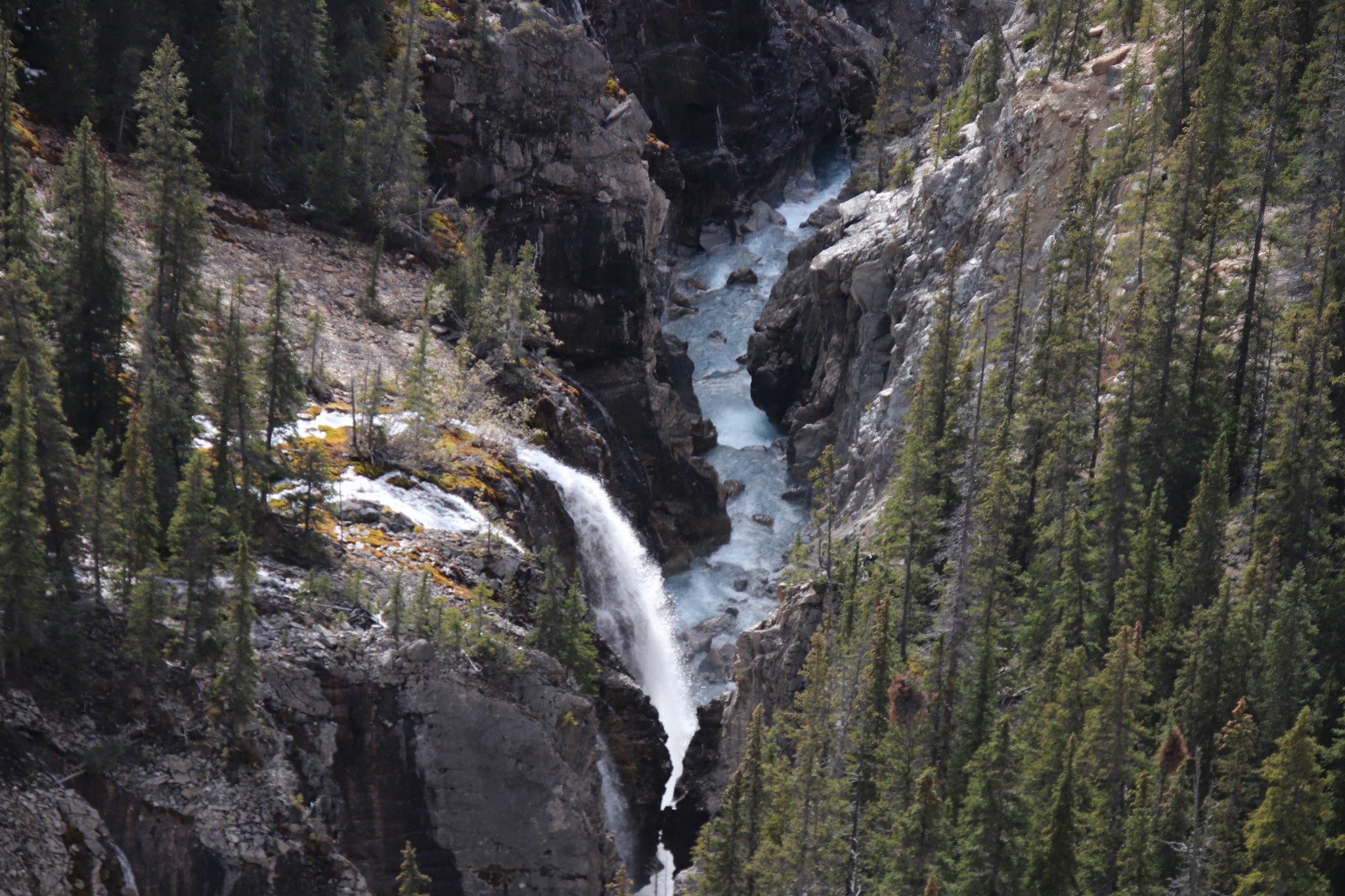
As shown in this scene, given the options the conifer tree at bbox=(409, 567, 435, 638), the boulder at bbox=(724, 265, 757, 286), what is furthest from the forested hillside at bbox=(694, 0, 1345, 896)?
the boulder at bbox=(724, 265, 757, 286)

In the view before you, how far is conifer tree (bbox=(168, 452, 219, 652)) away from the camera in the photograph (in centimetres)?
3459

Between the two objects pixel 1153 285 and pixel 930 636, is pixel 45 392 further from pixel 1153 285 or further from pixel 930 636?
pixel 1153 285

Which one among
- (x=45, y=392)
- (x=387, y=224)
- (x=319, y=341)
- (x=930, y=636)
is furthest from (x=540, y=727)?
(x=387, y=224)

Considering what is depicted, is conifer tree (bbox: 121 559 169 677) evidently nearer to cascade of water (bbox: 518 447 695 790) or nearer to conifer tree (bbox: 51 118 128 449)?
conifer tree (bbox: 51 118 128 449)

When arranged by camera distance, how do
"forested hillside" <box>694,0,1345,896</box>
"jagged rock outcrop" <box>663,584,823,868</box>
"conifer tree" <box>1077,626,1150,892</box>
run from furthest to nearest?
"jagged rock outcrop" <box>663,584,823,868</box>
"forested hillside" <box>694,0,1345,896</box>
"conifer tree" <box>1077,626,1150,892</box>

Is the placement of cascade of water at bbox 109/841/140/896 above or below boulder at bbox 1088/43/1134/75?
below

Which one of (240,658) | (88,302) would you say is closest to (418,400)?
(88,302)

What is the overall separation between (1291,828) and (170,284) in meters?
36.5

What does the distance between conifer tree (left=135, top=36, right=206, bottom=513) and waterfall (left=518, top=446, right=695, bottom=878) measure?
17.0 m

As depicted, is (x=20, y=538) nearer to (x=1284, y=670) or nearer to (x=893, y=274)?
(x=1284, y=670)

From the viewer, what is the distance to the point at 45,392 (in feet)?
112

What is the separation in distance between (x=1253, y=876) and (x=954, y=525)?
17013 millimetres

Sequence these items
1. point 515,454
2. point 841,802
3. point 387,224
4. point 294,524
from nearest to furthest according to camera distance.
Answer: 1. point 841,802
2. point 294,524
3. point 515,454
4. point 387,224

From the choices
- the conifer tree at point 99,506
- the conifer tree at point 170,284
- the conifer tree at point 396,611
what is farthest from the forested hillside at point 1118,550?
the conifer tree at point 170,284
